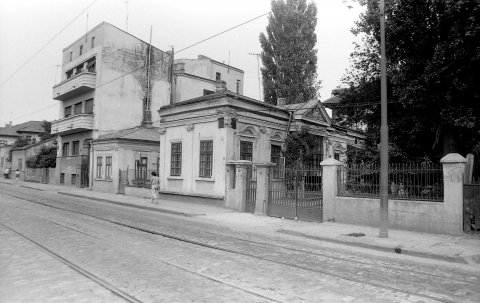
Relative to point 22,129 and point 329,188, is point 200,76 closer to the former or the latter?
point 329,188

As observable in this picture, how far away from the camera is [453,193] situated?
11398 millimetres

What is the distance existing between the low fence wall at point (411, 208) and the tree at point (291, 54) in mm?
20078

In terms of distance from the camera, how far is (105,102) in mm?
32750

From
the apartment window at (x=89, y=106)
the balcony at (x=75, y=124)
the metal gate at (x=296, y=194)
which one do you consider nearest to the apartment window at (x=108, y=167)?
the balcony at (x=75, y=124)

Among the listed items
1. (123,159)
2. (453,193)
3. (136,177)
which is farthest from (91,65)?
(453,193)

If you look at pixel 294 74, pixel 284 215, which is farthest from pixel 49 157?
pixel 284 215

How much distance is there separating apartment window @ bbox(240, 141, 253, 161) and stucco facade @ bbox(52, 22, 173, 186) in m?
16.5

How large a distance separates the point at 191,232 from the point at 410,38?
1096 centimetres

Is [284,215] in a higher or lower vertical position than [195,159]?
lower

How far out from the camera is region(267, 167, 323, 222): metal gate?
1495cm

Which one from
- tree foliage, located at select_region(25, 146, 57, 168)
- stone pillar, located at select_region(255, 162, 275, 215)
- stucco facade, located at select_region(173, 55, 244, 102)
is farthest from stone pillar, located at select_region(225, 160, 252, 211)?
tree foliage, located at select_region(25, 146, 57, 168)

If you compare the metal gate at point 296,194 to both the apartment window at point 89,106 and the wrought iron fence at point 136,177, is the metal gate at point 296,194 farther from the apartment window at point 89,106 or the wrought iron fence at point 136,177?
the apartment window at point 89,106

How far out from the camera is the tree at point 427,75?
1270 cm

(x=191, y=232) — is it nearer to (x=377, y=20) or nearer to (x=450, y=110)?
(x=450, y=110)
